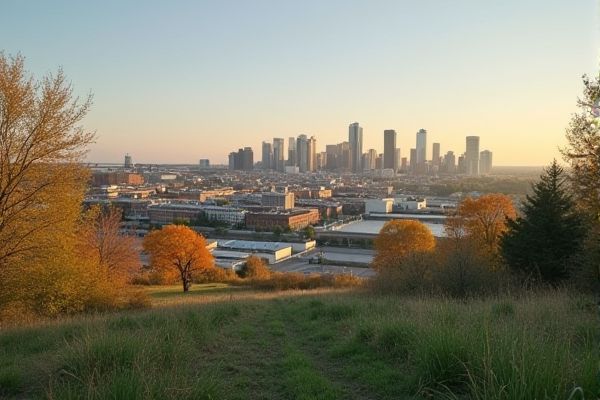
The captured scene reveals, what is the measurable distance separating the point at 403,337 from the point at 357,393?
3.89ft

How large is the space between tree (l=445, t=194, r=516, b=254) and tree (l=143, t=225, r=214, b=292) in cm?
1438

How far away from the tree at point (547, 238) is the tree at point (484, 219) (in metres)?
9.04

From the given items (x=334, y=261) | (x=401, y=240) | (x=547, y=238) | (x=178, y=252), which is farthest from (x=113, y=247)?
(x=334, y=261)

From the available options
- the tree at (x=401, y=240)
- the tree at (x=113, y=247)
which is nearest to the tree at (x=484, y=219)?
the tree at (x=401, y=240)

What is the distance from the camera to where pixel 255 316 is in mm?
9781

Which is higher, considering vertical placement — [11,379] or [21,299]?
[11,379]

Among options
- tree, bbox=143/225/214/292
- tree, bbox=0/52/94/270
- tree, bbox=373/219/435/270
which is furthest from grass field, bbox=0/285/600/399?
tree, bbox=373/219/435/270

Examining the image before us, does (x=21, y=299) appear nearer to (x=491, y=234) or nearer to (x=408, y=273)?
(x=408, y=273)

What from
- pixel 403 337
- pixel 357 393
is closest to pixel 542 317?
pixel 403 337

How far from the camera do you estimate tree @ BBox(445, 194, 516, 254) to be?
24234mm

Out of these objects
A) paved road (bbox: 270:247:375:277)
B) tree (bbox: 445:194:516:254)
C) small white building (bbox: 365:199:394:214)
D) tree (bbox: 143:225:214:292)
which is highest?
tree (bbox: 445:194:516:254)

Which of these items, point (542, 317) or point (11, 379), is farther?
point (542, 317)

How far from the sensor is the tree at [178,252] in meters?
28.4

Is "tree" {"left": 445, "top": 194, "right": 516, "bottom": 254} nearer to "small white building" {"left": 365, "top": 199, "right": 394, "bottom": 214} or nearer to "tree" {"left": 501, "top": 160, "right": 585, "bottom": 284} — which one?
"tree" {"left": 501, "top": 160, "right": 585, "bottom": 284}
